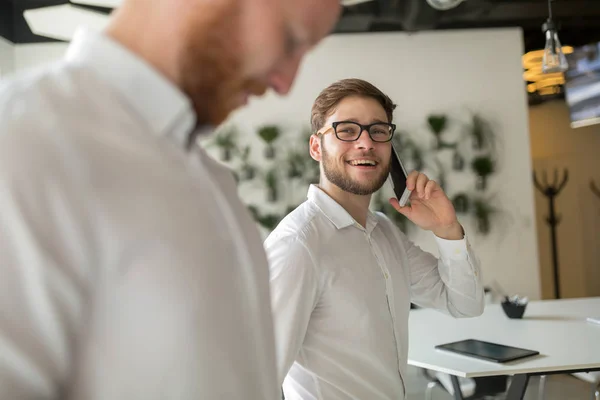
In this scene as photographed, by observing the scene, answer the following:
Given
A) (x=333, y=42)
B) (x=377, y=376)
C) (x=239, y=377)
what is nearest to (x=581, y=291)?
(x=333, y=42)

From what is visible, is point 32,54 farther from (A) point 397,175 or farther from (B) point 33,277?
(B) point 33,277

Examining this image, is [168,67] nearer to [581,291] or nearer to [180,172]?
[180,172]

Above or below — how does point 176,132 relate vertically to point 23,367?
above

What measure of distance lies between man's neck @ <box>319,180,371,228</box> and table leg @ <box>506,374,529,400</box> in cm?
101

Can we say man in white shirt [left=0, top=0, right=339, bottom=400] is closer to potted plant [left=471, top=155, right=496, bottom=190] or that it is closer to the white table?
the white table

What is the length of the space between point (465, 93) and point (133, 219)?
6053 millimetres

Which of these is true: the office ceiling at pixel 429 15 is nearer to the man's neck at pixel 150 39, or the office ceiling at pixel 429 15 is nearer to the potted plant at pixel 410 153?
the potted plant at pixel 410 153

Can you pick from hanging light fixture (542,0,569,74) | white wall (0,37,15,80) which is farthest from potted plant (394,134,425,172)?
white wall (0,37,15,80)

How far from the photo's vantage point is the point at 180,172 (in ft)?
1.81

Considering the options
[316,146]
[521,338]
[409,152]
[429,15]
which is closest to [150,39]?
[316,146]

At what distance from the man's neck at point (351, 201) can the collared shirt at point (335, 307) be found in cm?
5

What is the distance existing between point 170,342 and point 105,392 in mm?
75

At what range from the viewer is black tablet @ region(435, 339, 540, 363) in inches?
83.4

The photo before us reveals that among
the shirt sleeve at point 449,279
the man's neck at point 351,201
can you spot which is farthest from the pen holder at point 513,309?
the man's neck at point 351,201
